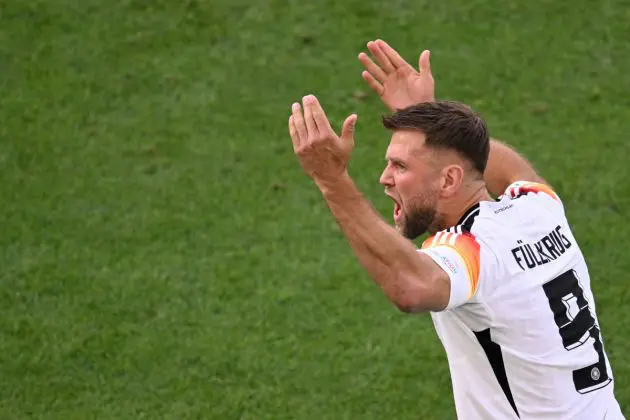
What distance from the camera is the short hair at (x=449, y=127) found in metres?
5.05

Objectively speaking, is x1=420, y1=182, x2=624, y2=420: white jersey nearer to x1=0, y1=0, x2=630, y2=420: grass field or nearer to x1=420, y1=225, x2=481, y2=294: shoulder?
x1=420, y1=225, x2=481, y2=294: shoulder

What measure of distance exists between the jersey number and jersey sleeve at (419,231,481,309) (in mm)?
379

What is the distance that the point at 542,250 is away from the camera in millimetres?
4941

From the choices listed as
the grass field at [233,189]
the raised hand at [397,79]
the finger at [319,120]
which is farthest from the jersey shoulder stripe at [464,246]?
the grass field at [233,189]

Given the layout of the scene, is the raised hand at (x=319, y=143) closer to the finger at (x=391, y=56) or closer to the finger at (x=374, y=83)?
the finger at (x=374, y=83)

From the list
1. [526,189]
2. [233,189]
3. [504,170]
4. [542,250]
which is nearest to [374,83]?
[504,170]

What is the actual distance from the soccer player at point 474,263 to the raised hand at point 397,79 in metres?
0.81

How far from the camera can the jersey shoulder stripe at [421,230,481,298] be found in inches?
Answer: 182

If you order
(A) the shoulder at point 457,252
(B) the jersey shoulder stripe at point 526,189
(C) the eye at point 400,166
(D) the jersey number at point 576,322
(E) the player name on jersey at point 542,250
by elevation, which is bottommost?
(D) the jersey number at point 576,322

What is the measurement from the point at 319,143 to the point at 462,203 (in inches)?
36.0

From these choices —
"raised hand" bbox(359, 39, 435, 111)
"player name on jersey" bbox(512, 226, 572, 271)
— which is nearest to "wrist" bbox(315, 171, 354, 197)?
"player name on jersey" bbox(512, 226, 572, 271)

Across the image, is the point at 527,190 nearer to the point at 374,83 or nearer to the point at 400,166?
the point at 400,166

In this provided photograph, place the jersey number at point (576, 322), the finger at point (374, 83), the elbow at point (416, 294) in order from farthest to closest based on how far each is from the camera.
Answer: the finger at point (374, 83), the jersey number at point (576, 322), the elbow at point (416, 294)

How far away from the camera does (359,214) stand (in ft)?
14.9
